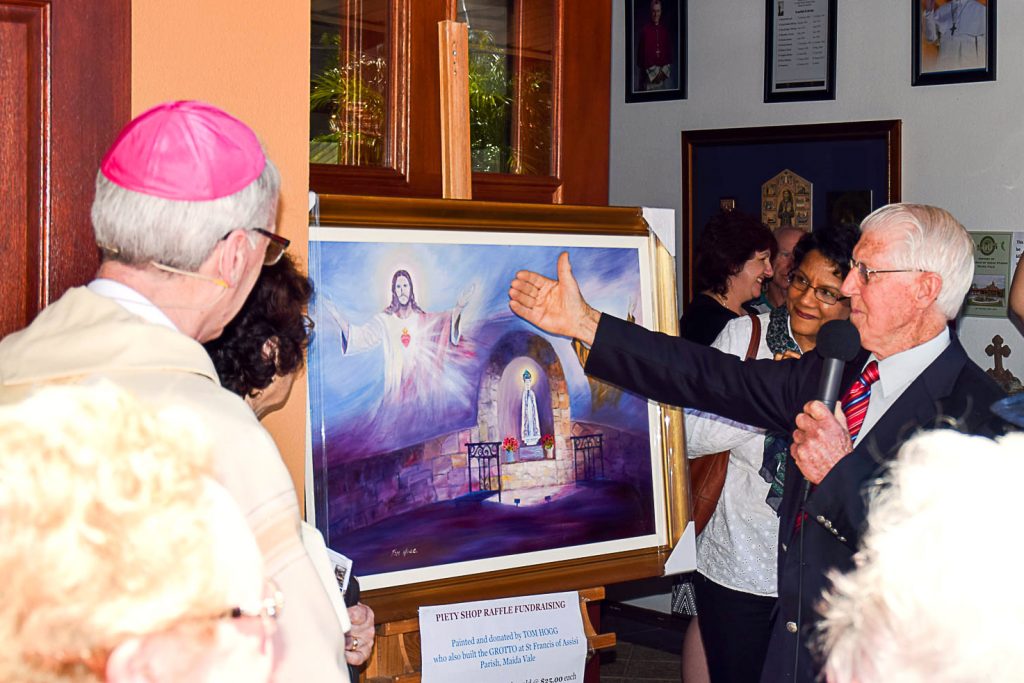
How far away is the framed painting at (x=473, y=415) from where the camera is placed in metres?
2.65

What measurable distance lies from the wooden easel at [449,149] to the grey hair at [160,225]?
125 cm

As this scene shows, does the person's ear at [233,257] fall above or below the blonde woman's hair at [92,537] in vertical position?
above

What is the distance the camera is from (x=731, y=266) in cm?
455

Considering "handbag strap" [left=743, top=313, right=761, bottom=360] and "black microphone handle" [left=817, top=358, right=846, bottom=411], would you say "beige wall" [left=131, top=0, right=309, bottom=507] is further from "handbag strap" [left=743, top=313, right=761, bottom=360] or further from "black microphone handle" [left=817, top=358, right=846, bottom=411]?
"handbag strap" [left=743, top=313, right=761, bottom=360]

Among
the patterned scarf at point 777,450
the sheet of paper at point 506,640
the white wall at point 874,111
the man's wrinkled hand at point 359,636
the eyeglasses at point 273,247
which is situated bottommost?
the sheet of paper at point 506,640

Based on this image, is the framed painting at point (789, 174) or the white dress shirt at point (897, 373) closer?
the white dress shirt at point (897, 373)

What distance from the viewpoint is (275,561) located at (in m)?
1.50

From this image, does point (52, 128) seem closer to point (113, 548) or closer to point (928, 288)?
point (113, 548)

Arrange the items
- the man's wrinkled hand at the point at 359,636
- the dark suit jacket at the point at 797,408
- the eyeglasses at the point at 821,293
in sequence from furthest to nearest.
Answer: the eyeglasses at the point at 821,293 < the dark suit jacket at the point at 797,408 < the man's wrinkled hand at the point at 359,636

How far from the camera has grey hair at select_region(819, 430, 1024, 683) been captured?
2.47ft

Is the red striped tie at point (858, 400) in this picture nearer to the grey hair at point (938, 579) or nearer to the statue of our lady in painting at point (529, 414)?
the statue of our lady in painting at point (529, 414)

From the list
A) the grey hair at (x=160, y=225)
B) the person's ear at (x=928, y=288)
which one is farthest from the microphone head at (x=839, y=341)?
the grey hair at (x=160, y=225)

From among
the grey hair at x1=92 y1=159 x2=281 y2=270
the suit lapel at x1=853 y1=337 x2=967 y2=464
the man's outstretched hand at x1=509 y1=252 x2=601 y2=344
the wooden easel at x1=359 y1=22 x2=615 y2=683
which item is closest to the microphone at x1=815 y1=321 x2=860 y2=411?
Answer: the suit lapel at x1=853 y1=337 x2=967 y2=464

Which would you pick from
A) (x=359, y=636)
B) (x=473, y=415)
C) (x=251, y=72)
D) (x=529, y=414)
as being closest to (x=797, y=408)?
(x=529, y=414)
